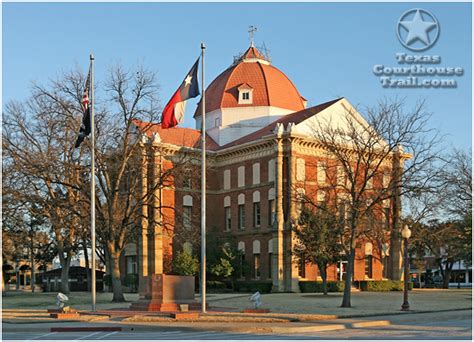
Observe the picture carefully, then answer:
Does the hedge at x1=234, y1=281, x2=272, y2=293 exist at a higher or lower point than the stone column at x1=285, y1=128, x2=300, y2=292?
lower

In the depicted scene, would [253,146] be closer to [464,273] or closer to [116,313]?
[116,313]

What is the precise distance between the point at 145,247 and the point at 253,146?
516 inches

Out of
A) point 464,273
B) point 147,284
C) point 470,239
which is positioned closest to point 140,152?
point 147,284

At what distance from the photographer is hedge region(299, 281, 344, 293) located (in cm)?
5631

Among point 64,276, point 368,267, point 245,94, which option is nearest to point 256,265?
point 368,267

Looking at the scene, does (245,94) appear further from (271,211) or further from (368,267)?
(368,267)

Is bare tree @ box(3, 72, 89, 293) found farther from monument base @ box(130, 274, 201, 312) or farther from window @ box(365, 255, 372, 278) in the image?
window @ box(365, 255, 372, 278)

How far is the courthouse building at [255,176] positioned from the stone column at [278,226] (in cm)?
8

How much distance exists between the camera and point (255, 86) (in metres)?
67.7

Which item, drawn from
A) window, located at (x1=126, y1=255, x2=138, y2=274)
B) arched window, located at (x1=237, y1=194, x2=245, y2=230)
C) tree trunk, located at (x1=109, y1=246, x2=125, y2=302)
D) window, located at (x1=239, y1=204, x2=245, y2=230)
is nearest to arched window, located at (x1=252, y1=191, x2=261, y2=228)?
arched window, located at (x1=237, y1=194, x2=245, y2=230)

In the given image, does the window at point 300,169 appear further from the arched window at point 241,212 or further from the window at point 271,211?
the arched window at point 241,212

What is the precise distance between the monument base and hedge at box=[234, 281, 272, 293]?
26825 mm

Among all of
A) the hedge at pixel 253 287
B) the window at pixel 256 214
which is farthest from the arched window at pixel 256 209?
the hedge at pixel 253 287

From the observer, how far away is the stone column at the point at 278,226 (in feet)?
187
